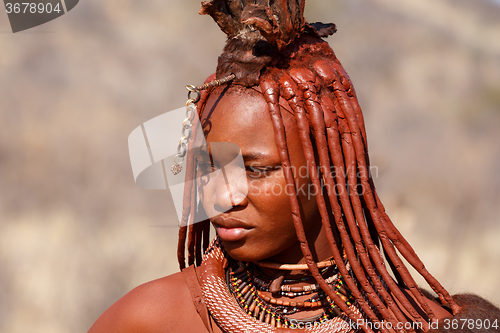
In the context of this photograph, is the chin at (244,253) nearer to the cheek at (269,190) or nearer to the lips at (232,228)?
the lips at (232,228)

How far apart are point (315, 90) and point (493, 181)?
8.80 ft

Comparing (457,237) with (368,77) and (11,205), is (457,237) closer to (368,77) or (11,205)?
(368,77)

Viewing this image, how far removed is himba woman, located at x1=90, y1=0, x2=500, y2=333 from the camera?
63.3 inches

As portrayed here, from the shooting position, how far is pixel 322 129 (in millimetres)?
1606

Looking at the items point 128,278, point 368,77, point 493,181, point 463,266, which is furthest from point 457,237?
point 128,278

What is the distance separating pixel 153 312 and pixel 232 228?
1.72 feet

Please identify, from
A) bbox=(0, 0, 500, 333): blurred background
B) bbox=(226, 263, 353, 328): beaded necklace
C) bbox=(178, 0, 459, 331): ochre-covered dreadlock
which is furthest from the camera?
bbox=(0, 0, 500, 333): blurred background

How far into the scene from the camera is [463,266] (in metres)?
3.71

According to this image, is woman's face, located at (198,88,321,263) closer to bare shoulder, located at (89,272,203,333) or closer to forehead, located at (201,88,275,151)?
forehead, located at (201,88,275,151)

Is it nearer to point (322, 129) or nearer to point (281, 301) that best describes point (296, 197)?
point (322, 129)

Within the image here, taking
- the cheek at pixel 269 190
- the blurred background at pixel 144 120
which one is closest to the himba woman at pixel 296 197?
the cheek at pixel 269 190

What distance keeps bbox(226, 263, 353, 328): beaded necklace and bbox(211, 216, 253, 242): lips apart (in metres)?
0.31

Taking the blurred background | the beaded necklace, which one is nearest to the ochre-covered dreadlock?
the beaded necklace

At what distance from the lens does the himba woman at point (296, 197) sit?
161 cm
